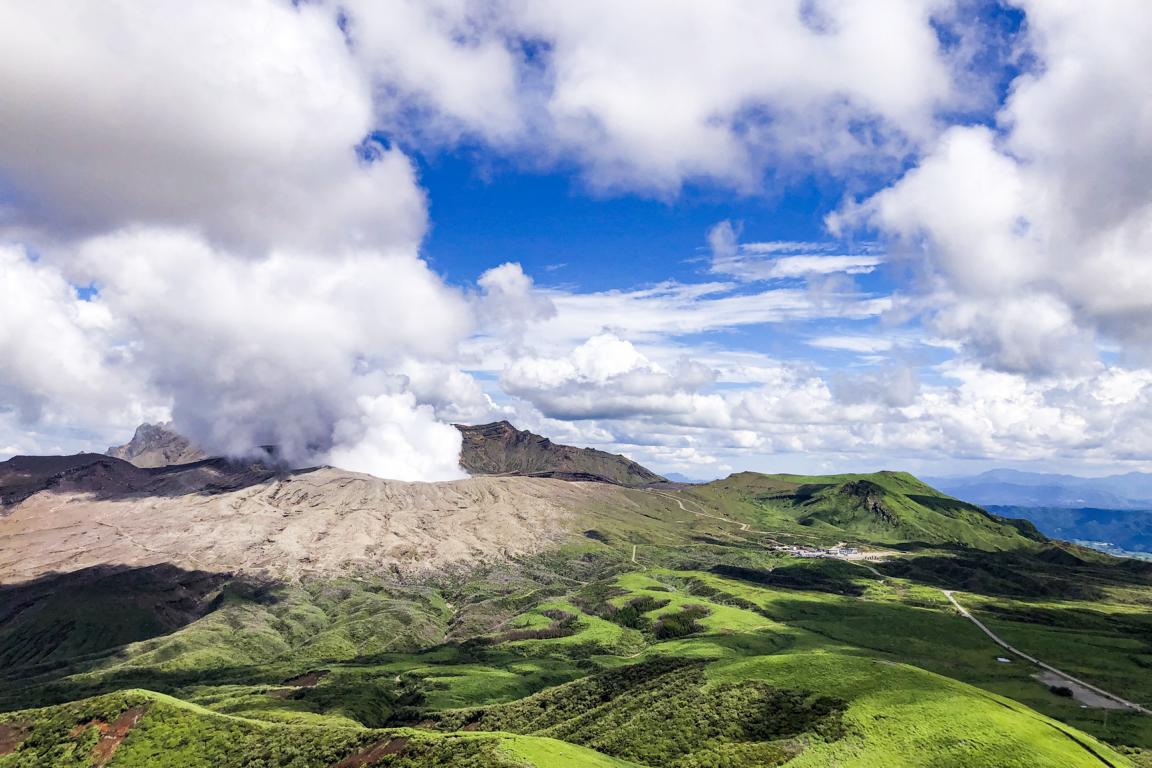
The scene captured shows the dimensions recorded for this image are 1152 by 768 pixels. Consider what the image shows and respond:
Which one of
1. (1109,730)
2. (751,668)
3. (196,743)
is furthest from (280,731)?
(1109,730)

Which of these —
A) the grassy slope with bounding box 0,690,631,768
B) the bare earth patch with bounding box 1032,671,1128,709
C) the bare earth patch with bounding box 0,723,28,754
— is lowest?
the bare earth patch with bounding box 0,723,28,754

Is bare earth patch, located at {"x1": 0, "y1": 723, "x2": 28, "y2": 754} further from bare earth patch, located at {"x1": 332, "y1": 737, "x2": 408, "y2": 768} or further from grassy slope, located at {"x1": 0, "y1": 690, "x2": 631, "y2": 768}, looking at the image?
bare earth patch, located at {"x1": 332, "y1": 737, "x2": 408, "y2": 768}

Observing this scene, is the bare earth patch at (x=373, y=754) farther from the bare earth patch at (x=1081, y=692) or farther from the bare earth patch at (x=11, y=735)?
the bare earth patch at (x=1081, y=692)

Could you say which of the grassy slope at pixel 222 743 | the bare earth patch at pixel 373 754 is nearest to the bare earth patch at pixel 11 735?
the grassy slope at pixel 222 743

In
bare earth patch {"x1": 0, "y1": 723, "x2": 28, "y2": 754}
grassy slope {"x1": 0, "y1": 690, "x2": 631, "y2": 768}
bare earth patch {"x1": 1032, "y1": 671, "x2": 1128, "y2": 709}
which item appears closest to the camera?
grassy slope {"x1": 0, "y1": 690, "x2": 631, "y2": 768}

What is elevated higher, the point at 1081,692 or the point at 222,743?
the point at 1081,692

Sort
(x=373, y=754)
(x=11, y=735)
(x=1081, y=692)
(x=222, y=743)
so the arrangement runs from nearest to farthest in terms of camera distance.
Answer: (x=373, y=754), (x=222, y=743), (x=11, y=735), (x=1081, y=692)

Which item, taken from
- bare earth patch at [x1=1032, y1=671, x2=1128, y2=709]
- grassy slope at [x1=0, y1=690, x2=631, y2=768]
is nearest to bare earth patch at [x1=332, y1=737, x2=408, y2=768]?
grassy slope at [x1=0, y1=690, x2=631, y2=768]

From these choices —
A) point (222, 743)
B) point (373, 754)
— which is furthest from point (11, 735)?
point (373, 754)

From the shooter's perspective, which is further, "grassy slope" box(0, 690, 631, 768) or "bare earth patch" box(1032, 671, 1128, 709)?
"bare earth patch" box(1032, 671, 1128, 709)

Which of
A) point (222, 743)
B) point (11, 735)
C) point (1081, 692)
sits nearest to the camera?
point (222, 743)

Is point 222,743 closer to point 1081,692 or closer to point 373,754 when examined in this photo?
point 373,754

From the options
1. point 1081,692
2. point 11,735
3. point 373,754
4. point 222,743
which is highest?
point 1081,692

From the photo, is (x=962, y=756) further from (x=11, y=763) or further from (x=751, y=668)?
(x=11, y=763)
